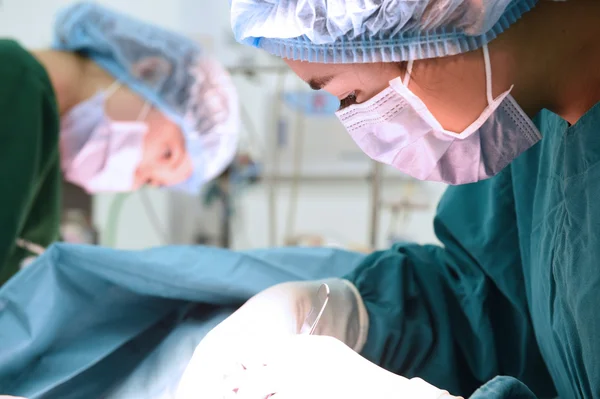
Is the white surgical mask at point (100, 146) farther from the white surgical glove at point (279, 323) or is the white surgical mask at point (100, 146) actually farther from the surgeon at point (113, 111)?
the white surgical glove at point (279, 323)

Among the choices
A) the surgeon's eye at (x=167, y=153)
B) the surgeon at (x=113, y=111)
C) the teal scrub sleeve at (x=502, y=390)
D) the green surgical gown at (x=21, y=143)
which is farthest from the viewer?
the surgeon's eye at (x=167, y=153)

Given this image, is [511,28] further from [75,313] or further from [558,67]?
[75,313]

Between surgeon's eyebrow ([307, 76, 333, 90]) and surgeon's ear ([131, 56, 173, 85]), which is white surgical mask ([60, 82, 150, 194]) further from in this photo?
surgeon's eyebrow ([307, 76, 333, 90])

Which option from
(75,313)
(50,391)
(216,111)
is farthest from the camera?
(216,111)

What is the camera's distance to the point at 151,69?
84.3 inches

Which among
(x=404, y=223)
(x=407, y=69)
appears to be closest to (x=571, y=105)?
(x=407, y=69)

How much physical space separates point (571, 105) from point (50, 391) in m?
0.91

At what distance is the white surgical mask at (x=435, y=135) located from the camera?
85 centimetres

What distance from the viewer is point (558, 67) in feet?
2.72

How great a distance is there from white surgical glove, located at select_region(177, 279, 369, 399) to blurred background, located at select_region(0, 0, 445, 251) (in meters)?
1.85

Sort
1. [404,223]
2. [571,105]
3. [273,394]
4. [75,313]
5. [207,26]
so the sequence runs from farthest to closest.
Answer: [207,26]
[404,223]
[75,313]
[571,105]
[273,394]

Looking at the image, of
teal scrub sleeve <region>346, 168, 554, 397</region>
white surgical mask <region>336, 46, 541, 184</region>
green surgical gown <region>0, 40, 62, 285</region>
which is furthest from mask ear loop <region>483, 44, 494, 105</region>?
green surgical gown <region>0, 40, 62, 285</region>

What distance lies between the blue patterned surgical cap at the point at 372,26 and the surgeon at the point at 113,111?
1.21 meters

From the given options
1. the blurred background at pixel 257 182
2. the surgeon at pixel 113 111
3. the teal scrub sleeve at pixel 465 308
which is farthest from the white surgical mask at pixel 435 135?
the blurred background at pixel 257 182
